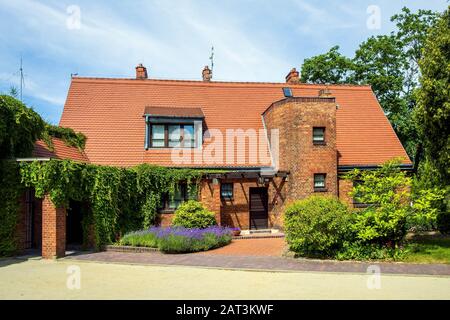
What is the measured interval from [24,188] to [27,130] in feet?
7.88

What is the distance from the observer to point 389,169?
46.0 feet

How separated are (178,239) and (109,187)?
3.60 meters

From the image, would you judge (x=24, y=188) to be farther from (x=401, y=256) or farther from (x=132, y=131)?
(x=401, y=256)

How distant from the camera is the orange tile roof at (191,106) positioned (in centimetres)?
2155

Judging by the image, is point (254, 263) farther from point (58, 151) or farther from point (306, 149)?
point (58, 151)

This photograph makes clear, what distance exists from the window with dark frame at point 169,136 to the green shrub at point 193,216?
4.33m

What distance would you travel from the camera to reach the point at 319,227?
12.8m

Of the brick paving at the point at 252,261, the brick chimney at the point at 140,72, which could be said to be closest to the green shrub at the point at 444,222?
the brick paving at the point at 252,261

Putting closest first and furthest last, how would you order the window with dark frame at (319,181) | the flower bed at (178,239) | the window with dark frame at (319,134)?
the flower bed at (178,239), the window with dark frame at (319,181), the window with dark frame at (319,134)

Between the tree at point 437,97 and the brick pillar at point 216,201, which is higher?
the tree at point 437,97

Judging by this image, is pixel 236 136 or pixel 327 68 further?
pixel 327 68

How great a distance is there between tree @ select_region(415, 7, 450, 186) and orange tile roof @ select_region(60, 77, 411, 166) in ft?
24.1

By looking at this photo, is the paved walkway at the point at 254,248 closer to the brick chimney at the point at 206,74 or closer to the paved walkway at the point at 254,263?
the paved walkway at the point at 254,263

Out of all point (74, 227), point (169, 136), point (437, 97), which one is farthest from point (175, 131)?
point (437, 97)
